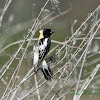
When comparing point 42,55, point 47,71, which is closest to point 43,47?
point 42,55

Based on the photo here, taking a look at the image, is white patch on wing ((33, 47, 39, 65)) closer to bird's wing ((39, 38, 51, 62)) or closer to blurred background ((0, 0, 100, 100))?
bird's wing ((39, 38, 51, 62))

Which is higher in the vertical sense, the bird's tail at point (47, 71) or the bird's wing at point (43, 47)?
the bird's wing at point (43, 47)

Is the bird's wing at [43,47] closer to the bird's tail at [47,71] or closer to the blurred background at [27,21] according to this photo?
the bird's tail at [47,71]

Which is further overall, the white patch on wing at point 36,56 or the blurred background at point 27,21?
the blurred background at point 27,21

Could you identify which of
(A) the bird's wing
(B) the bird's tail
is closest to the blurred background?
(A) the bird's wing

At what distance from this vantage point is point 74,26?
2.85m

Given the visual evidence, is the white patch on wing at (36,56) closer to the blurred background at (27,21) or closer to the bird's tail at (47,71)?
the bird's tail at (47,71)

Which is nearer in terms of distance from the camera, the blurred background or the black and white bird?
the black and white bird

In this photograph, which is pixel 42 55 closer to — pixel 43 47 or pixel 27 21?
pixel 43 47

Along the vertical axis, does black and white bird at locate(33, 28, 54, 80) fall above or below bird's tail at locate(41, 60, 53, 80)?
above

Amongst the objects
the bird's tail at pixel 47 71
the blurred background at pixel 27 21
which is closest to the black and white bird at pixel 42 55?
the bird's tail at pixel 47 71

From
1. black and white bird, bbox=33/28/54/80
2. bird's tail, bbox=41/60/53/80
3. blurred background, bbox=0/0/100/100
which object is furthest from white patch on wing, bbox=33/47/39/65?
blurred background, bbox=0/0/100/100

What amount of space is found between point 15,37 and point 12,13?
0.30 meters

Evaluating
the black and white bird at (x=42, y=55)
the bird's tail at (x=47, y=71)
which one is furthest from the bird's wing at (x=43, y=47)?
the bird's tail at (x=47, y=71)
